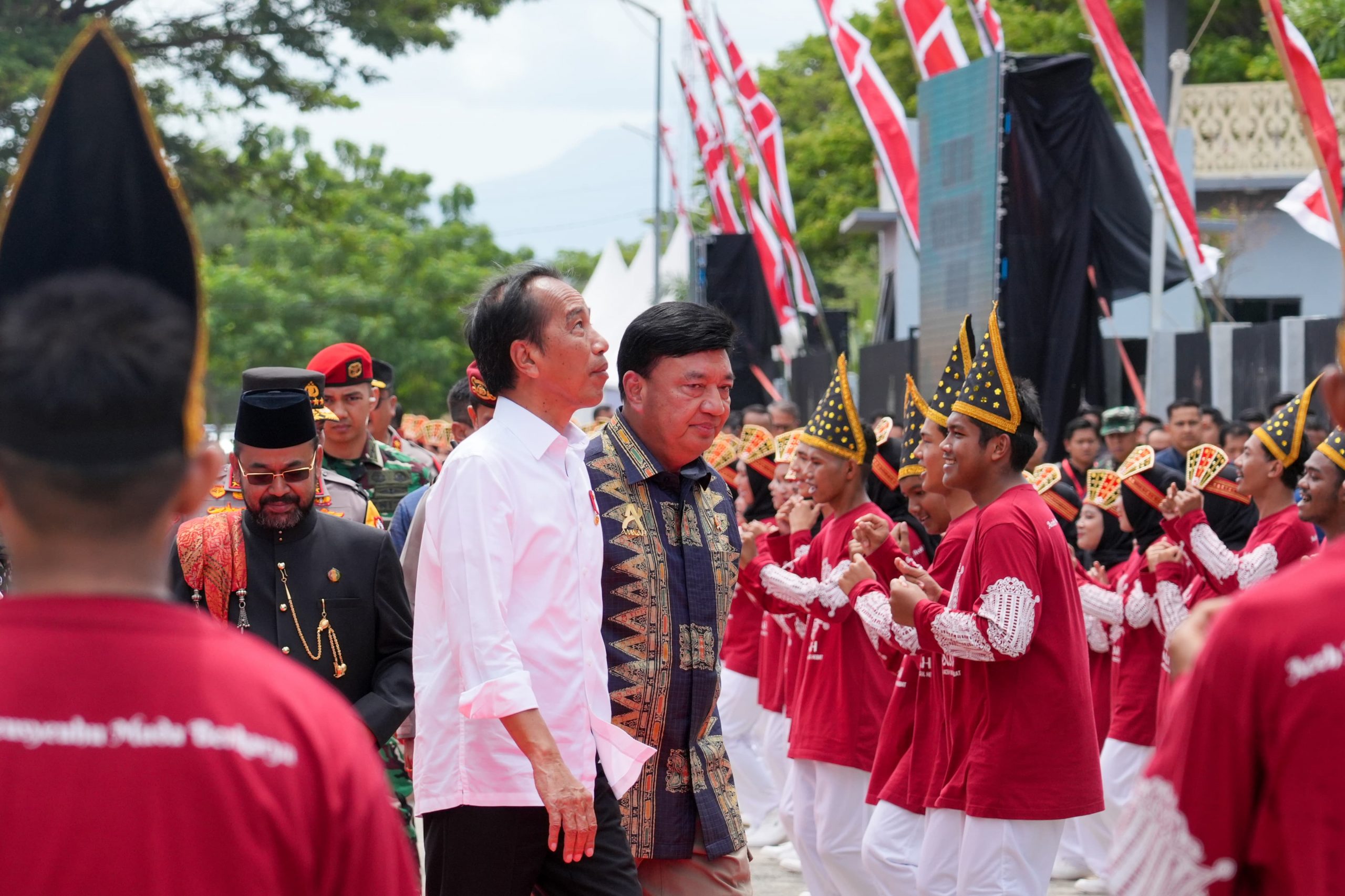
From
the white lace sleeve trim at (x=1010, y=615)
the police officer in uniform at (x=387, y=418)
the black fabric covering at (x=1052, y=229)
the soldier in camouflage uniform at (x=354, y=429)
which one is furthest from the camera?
the black fabric covering at (x=1052, y=229)

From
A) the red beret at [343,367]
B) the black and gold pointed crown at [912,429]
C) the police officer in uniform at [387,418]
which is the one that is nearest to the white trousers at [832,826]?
the black and gold pointed crown at [912,429]

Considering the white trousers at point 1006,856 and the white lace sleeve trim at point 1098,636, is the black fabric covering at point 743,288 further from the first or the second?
the white trousers at point 1006,856

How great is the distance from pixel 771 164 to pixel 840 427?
15.6 meters

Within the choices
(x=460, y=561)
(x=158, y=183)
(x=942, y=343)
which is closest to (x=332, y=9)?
(x=942, y=343)

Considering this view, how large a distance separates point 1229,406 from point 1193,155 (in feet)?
41.0

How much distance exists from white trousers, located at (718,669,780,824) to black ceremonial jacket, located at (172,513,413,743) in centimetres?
505

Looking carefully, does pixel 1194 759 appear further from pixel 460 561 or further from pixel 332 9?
pixel 332 9

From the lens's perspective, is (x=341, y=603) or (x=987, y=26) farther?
(x=987, y=26)

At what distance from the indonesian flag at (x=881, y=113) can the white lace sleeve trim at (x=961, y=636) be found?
40.7ft

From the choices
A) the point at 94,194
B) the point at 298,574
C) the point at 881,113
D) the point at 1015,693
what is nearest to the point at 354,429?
the point at 298,574

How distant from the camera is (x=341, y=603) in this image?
498cm

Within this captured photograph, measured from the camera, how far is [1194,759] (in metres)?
2.26

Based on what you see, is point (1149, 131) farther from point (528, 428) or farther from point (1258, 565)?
point (528, 428)

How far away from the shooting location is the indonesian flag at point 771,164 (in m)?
22.6
